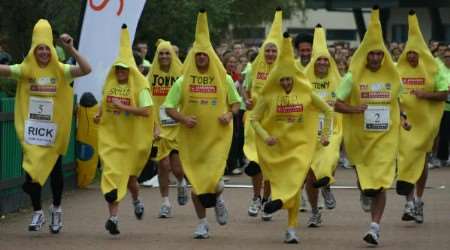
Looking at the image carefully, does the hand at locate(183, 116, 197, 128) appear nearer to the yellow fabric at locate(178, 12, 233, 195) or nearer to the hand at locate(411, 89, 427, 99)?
the yellow fabric at locate(178, 12, 233, 195)

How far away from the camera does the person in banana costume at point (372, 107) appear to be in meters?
13.8

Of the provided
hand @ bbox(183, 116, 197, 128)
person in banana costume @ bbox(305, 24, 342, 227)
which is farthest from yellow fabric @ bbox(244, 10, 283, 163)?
hand @ bbox(183, 116, 197, 128)

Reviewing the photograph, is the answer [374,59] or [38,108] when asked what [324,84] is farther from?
[38,108]

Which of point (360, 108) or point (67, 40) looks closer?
point (360, 108)

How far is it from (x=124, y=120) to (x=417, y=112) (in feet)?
11.6

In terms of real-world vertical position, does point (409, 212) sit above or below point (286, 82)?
below

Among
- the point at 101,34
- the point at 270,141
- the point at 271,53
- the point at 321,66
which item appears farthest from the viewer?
the point at 101,34

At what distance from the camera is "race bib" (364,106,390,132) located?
45.4 ft

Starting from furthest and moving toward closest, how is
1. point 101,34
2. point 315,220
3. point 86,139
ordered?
point 101,34, point 86,139, point 315,220

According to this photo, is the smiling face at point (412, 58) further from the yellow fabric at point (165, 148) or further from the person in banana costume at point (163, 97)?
the yellow fabric at point (165, 148)

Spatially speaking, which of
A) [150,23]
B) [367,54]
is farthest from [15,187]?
[150,23]

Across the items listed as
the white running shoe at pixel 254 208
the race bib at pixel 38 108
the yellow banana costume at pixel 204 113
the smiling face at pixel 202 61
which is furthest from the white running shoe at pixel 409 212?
the race bib at pixel 38 108

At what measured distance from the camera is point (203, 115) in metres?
14.3

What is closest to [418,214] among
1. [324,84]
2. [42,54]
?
[324,84]
